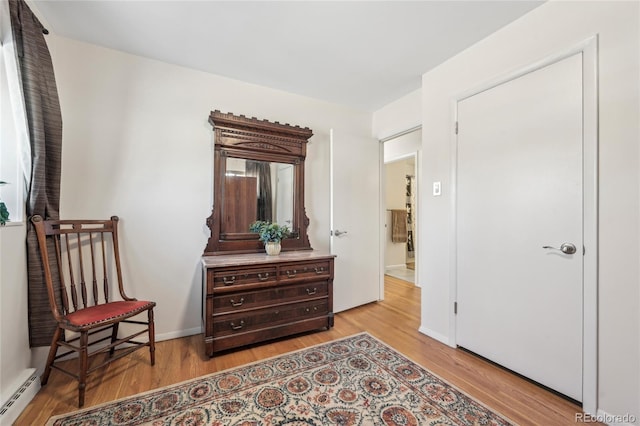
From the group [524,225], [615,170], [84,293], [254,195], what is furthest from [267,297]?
[615,170]

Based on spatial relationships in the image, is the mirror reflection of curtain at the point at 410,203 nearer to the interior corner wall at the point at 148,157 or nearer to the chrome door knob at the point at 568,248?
Result: the interior corner wall at the point at 148,157

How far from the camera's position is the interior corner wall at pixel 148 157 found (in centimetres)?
211

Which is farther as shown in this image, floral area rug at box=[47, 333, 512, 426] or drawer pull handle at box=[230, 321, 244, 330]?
drawer pull handle at box=[230, 321, 244, 330]

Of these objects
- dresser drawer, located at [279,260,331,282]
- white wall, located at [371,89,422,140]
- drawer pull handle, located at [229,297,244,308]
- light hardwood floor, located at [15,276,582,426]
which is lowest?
light hardwood floor, located at [15,276,582,426]

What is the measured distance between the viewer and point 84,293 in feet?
6.44

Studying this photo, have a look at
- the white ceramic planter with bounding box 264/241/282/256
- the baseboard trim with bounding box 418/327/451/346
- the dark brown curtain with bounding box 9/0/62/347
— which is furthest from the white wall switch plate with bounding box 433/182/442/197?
the dark brown curtain with bounding box 9/0/62/347

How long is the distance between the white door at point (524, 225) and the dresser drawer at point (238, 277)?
5.32ft

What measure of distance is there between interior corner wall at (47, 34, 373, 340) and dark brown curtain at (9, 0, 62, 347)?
302mm

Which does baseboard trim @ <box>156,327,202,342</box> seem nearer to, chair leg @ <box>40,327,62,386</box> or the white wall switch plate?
chair leg @ <box>40,327,62,386</box>

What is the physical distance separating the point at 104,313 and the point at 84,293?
404 millimetres

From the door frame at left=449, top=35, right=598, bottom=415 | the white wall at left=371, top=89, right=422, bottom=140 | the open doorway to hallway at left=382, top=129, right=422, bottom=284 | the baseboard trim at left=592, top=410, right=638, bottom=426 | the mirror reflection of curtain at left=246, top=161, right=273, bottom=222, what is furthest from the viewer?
the open doorway to hallway at left=382, top=129, right=422, bottom=284

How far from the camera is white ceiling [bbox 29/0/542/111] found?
5.79 ft

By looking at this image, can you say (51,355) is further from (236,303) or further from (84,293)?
(236,303)

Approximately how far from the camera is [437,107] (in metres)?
2.46
